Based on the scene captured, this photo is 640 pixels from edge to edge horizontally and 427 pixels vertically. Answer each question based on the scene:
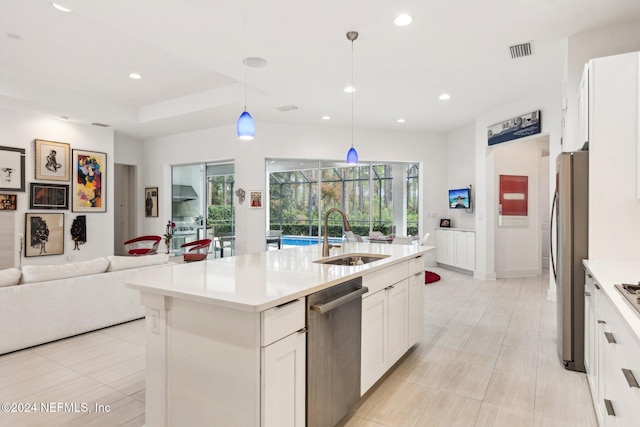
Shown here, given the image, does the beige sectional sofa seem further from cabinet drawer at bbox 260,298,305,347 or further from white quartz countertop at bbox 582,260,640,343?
white quartz countertop at bbox 582,260,640,343

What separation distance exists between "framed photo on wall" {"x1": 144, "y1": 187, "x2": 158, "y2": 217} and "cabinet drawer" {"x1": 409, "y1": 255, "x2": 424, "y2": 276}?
689 centimetres

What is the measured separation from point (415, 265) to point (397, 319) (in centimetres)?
58

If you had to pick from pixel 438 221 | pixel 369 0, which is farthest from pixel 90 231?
pixel 438 221

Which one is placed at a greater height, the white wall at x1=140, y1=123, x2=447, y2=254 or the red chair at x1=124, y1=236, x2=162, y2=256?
the white wall at x1=140, y1=123, x2=447, y2=254

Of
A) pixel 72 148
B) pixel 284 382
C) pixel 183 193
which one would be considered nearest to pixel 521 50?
pixel 284 382

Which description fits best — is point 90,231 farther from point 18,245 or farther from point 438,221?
point 438,221

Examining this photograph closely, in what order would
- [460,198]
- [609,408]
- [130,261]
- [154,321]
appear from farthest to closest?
[460,198] < [130,261] < [154,321] < [609,408]

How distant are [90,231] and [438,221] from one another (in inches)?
285

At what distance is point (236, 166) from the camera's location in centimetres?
725

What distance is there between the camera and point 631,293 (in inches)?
61.9

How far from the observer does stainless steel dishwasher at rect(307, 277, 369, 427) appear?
5.81ft

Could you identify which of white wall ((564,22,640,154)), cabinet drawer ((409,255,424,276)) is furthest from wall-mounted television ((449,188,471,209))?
cabinet drawer ((409,255,424,276))

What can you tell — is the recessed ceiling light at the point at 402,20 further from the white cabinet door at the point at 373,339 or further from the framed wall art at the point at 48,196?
the framed wall art at the point at 48,196

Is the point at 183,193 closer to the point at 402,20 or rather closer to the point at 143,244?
the point at 143,244
